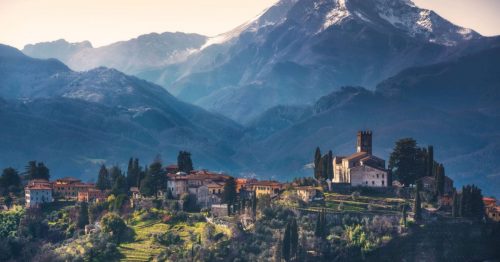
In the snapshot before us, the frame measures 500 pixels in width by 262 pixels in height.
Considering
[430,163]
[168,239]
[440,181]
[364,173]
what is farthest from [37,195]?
[440,181]

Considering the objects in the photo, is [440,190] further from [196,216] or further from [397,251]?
[196,216]

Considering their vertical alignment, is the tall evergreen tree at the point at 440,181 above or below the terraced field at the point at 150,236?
above

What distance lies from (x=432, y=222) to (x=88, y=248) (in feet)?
186

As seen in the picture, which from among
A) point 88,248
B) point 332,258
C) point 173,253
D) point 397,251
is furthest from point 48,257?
point 397,251

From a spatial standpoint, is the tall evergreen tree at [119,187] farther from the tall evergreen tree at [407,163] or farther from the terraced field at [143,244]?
the tall evergreen tree at [407,163]

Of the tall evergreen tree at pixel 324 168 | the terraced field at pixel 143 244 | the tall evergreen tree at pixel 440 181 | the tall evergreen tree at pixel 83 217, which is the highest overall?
the tall evergreen tree at pixel 324 168

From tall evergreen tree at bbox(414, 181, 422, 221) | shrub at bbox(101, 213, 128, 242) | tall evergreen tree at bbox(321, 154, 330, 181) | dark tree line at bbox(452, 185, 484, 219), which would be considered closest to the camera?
tall evergreen tree at bbox(414, 181, 422, 221)

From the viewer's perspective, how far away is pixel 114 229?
168 metres

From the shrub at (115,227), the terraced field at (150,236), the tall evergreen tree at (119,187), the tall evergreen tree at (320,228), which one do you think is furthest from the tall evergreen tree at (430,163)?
the tall evergreen tree at (119,187)

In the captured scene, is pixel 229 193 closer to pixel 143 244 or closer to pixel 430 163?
pixel 143 244

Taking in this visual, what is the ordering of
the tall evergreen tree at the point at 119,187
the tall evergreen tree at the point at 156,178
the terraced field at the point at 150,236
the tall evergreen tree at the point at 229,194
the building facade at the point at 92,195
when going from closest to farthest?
1. the terraced field at the point at 150,236
2. the tall evergreen tree at the point at 229,194
3. the tall evergreen tree at the point at 156,178
4. the tall evergreen tree at the point at 119,187
5. the building facade at the point at 92,195

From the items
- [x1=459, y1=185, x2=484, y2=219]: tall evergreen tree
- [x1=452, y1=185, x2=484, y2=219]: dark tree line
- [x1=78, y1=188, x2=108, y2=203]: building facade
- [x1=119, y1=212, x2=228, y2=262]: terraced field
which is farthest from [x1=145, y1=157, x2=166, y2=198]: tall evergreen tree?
[x1=459, y1=185, x2=484, y2=219]: tall evergreen tree

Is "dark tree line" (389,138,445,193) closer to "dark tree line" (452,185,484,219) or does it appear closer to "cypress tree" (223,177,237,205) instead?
"dark tree line" (452,185,484,219)

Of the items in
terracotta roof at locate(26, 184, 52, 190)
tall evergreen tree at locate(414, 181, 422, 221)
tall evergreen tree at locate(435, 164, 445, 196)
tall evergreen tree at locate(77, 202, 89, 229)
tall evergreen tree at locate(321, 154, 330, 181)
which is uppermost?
tall evergreen tree at locate(321, 154, 330, 181)
